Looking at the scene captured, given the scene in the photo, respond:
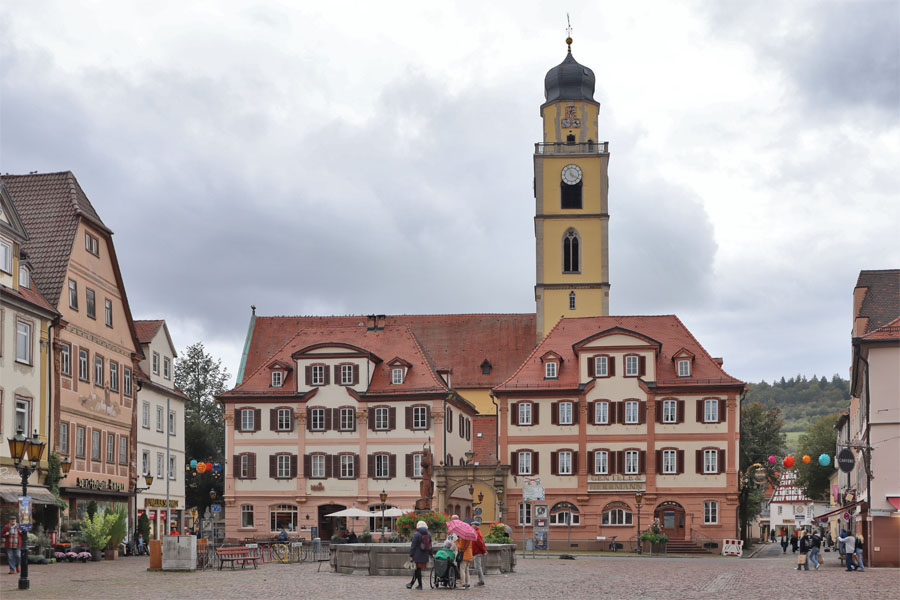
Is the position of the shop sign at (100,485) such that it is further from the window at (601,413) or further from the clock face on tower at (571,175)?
the clock face on tower at (571,175)

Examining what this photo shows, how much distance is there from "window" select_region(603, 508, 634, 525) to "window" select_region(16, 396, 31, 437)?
3453cm

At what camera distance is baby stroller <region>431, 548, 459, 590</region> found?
29.7 meters

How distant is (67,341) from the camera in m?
49.1

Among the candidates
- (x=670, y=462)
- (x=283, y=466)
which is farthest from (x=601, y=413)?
(x=283, y=466)

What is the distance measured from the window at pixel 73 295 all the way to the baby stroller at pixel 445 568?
24801 millimetres

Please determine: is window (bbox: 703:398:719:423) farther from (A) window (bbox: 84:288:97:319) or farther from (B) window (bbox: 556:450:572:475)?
(A) window (bbox: 84:288:97:319)

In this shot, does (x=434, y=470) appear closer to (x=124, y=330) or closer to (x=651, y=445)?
(x=651, y=445)

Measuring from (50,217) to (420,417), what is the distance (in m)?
27.1

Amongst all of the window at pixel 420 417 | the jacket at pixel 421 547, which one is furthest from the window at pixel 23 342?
the window at pixel 420 417

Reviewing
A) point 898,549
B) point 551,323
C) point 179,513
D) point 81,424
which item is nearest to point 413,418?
point 179,513

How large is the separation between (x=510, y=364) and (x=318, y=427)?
61.8 feet

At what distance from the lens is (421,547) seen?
30219 mm

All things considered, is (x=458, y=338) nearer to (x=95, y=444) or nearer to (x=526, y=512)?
(x=526, y=512)

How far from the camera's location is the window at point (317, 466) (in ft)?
240
